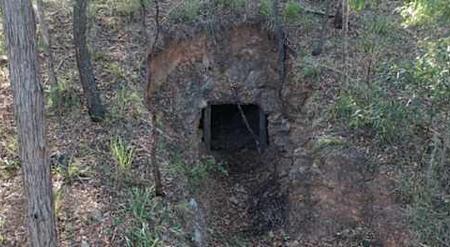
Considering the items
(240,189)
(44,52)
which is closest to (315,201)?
(240,189)

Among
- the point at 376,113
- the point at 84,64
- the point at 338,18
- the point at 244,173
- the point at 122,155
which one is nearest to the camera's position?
the point at 122,155

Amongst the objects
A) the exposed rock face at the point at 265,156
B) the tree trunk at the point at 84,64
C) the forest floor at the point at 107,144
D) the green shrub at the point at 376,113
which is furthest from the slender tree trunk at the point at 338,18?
the tree trunk at the point at 84,64

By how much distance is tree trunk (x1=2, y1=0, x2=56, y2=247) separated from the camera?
12.3ft

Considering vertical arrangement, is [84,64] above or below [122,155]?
above

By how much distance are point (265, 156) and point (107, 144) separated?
3.55 meters

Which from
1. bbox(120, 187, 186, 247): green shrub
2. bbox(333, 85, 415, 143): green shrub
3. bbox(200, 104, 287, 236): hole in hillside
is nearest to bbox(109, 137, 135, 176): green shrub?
bbox(120, 187, 186, 247): green shrub

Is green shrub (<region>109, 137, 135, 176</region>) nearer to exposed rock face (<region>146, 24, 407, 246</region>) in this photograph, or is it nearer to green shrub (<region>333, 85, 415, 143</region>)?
exposed rock face (<region>146, 24, 407, 246</region>)

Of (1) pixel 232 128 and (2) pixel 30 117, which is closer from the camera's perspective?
(2) pixel 30 117

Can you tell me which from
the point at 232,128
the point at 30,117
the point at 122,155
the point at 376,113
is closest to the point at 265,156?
the point at 232,128

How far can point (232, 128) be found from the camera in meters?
10.3

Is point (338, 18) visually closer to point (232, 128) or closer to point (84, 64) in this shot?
point (232, 128)

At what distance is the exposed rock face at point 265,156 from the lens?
6.87 meters

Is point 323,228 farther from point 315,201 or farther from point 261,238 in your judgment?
point 261,238

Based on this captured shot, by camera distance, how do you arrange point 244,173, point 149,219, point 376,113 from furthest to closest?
point 244,173, point 376,113, point 149,219
